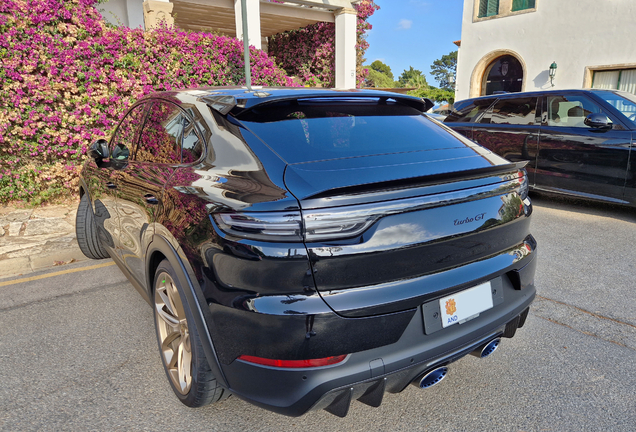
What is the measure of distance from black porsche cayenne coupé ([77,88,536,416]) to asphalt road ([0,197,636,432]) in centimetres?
30

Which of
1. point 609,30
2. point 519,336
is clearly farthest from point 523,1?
point 519,336

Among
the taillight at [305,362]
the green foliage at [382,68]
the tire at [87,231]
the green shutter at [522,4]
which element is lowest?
the tire at [87,231]

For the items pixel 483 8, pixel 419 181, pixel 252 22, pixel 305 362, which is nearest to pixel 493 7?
pixel 483 8

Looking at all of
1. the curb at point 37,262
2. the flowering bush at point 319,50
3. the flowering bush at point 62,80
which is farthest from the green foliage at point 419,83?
the curb at point 37,262

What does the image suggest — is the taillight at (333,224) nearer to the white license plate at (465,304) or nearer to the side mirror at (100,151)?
the white license plate at (465,304)

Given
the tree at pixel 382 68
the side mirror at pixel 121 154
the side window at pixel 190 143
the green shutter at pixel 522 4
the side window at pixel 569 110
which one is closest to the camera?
the side window at pixel 190 143

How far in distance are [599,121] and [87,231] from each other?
235 inches

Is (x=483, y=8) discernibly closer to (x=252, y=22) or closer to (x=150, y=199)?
(x=252, y=22)

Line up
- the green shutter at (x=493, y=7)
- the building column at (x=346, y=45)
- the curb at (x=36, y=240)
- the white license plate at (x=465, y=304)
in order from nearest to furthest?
the white license plate at (x=465, y=304) < the curb at (x=36, y=240) < the building column at (x=346, y=45) < the green shutter at (x=493, y=7)

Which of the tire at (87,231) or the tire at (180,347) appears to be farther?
Answer: the tire at (87,231)

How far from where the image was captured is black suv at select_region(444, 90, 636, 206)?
5.40 metres

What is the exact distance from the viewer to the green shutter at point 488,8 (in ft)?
61.0

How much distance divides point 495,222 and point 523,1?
19369 millimetres

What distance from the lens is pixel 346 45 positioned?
11.9 metres
